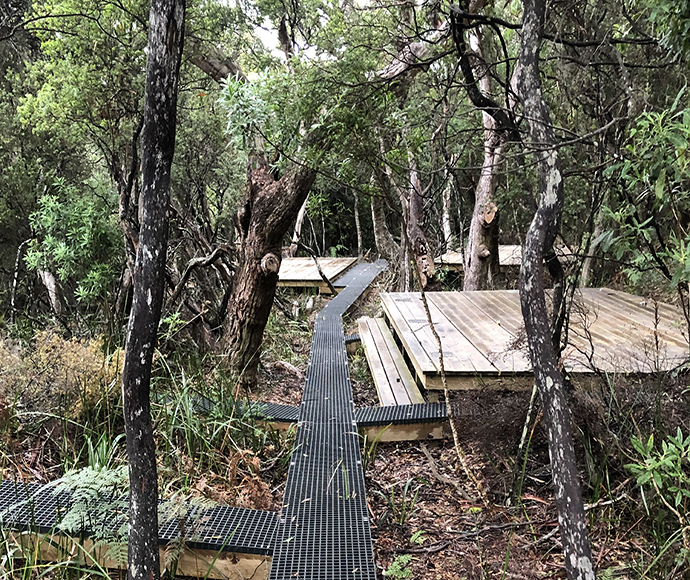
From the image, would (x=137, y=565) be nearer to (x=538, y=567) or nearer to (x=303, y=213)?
(x=538, y=567)

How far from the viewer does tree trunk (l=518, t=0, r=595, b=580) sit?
130 centimetres

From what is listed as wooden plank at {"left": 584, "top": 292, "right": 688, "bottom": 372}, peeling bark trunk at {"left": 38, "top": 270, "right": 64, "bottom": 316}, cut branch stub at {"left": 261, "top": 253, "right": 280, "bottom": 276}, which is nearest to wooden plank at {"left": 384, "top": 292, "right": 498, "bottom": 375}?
wooden plank at {"left": 584, "top": 292, "right": 688, "bottom": 372}

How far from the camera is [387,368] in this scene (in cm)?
Answer: 488

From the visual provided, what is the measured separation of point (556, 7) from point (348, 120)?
1.49 meters

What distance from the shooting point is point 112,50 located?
4840 mm

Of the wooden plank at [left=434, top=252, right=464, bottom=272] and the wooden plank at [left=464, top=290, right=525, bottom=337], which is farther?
the wooden plank at [left=434, top=252, right=464, bottom=272]

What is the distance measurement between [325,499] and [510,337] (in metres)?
2.47

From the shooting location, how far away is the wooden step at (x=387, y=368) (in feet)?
13.7

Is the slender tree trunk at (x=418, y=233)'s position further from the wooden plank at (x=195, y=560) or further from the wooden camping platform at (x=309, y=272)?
the wooden plank at (x=195, y=560)

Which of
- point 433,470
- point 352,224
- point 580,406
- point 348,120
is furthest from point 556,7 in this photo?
point 352,224

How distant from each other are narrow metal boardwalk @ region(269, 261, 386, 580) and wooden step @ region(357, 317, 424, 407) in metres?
0.39

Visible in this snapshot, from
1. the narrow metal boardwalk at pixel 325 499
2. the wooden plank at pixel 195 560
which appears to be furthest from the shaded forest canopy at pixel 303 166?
the wooden plank at pixel 195 560

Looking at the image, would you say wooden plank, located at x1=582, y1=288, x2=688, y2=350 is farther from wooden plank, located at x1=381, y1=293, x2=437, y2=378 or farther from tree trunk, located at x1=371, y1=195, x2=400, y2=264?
tree trunk, located at x1=371, y1=195, x2=400, y2=264

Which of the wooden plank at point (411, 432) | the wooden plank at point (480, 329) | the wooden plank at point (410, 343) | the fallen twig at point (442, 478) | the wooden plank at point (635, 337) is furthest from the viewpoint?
the wooden plank at point (410, 343)
